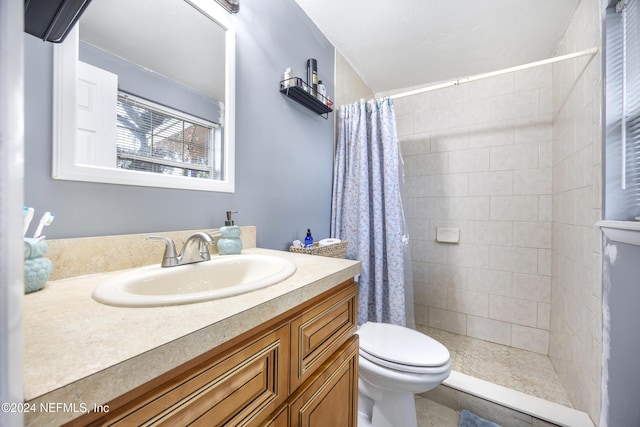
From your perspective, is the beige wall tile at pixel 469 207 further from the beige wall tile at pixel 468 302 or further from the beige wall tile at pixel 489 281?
the beige wall tile at pixel 468 302

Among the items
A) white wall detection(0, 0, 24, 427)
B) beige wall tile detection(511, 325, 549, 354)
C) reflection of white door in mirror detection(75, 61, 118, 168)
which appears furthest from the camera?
beige wall tile detection(511, 325, 549, 354)

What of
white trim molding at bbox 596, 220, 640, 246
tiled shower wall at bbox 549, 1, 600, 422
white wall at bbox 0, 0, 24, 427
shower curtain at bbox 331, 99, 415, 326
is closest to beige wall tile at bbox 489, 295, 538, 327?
tiled shower wall at bbox 549, 1, 600, 422

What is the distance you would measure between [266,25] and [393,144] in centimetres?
101

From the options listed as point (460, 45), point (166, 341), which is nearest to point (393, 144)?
point (460, 45)

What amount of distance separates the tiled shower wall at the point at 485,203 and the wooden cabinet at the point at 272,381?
1678mm

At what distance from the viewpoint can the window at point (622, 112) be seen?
1.02 m

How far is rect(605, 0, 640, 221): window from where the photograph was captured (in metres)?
1.02

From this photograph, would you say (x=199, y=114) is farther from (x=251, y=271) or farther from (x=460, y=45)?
(x=460, y=45)

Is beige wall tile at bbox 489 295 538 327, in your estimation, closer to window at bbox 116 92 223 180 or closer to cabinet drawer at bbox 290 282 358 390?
cabinet drawer at bbox 290 282 358 390

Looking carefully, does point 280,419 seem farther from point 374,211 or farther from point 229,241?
point 374,211

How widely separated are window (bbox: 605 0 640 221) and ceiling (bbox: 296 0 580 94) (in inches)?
20.7

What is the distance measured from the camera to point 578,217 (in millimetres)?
1390

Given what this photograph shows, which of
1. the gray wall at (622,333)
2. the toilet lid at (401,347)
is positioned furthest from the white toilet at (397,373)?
the gray wall at (622,333)

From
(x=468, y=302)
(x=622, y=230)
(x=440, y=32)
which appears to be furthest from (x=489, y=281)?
(x=440, y=32)
